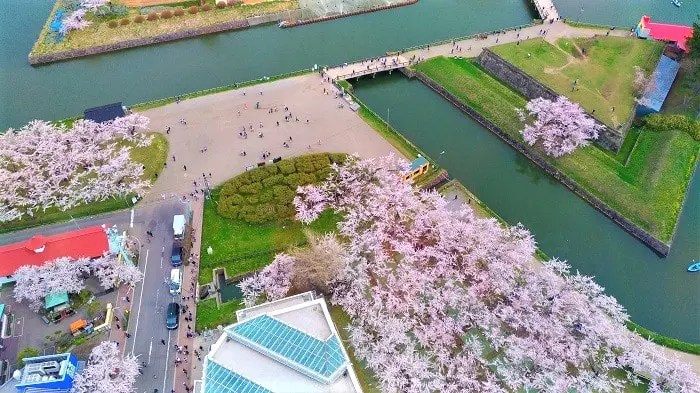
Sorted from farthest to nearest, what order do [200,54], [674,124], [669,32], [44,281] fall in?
1. [200,54]
2. [669,32]
3. [674,124]
4. [44,281]

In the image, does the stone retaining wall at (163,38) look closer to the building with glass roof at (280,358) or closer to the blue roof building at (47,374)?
the blue roof building at (47,374)

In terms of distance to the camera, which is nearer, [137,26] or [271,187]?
[271,187]

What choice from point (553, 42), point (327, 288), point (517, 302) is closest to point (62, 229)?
point (327, 288)

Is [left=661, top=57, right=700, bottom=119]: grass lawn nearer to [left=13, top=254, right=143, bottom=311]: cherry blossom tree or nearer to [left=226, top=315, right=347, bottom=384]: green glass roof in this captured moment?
[left=226, top=315, right=347, bottom=384]: green glass roof

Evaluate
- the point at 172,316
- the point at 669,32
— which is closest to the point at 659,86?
the point at 669,32

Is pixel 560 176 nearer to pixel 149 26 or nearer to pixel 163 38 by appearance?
pixel 163 38

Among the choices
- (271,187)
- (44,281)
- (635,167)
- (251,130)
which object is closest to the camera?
(44,281)
